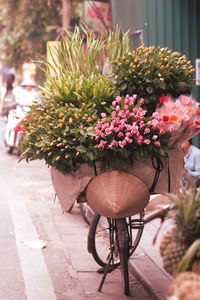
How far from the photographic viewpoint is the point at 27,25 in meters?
24.0

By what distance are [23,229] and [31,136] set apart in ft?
10.7

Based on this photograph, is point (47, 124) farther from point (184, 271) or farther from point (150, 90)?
point (184, 271)

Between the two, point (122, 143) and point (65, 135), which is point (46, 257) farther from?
point (122, 143)

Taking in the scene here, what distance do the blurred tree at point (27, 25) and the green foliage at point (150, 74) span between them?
15.9 m

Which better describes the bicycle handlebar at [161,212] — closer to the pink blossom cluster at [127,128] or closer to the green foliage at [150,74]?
the pink blossom cluster at [127,128]

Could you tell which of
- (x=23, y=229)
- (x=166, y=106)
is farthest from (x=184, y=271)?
(x=23, y=229)

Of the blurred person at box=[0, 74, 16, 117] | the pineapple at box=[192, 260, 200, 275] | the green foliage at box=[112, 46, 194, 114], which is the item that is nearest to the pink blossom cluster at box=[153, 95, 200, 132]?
the green foliage at box=[112, 46, 194, 114]

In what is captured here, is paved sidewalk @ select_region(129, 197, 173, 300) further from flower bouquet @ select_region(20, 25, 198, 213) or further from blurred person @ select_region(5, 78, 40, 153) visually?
blurred person @ select_region(5, 78, 40, 153)

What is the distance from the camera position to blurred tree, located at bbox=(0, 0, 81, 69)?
2281cm

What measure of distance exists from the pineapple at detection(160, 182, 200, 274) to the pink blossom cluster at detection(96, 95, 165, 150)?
1916mm

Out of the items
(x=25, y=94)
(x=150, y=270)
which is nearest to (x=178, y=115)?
(x=150, y=270)

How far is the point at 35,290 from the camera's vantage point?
638 centimetres

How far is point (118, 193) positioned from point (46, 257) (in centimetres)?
225

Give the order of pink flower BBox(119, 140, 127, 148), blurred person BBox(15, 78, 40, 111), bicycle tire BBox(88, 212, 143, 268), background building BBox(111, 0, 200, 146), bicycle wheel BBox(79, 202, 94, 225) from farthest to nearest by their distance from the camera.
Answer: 1. blurred person BBox(15, 78, 40, 111)
2. background building BBox(111, 0, 200, 146)
3. bicycle wheel BBox(79, 202, 94, 225)
4. bicycle tire BBox(88, 212, 143, 268)
5. pink flower BBox(119, 140, 127, 148)
